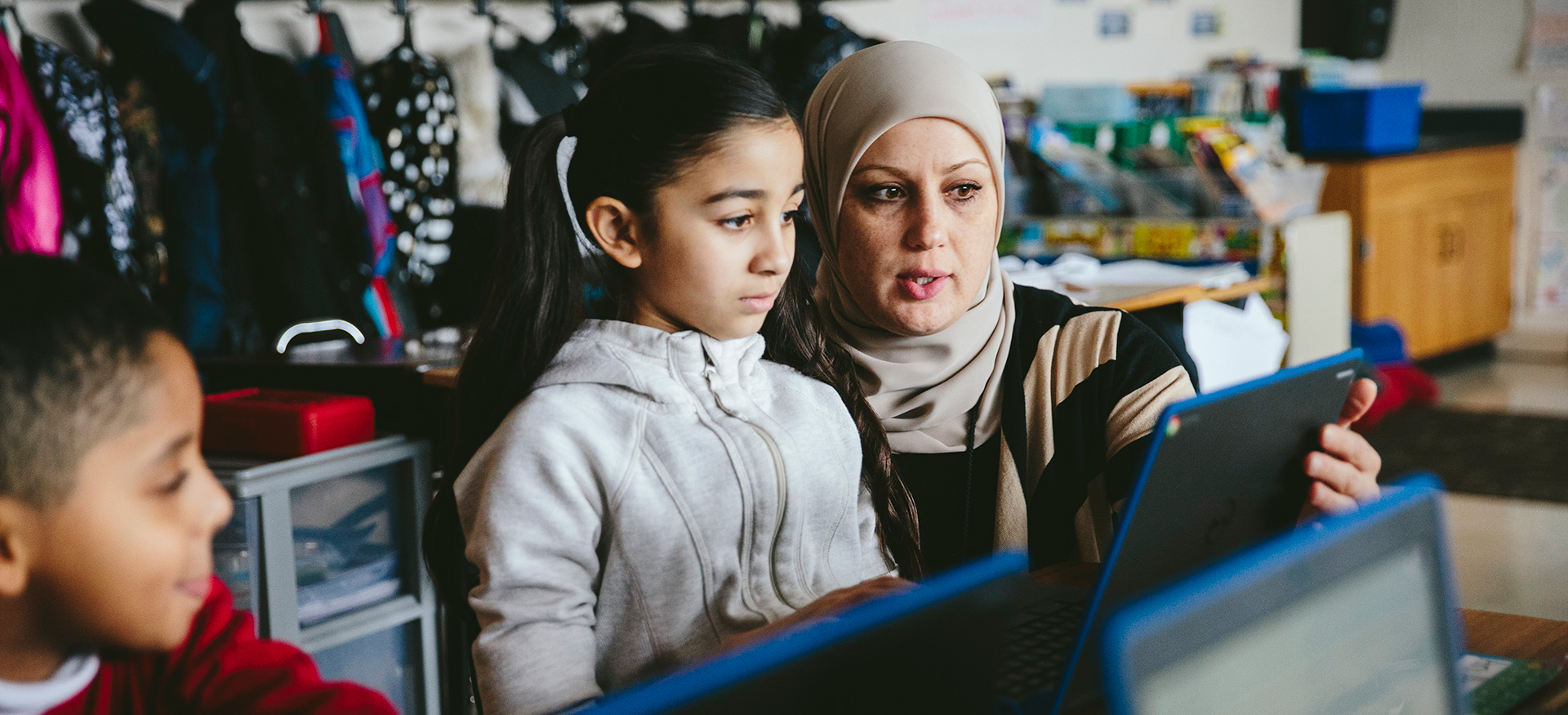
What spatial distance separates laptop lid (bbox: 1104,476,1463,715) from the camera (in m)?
0.46

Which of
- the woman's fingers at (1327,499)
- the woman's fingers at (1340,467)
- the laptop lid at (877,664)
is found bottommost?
the woman's fingers at (1327,499)

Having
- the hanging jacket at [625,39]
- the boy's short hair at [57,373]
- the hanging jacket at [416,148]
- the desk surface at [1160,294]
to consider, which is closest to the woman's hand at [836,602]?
the boy's short hair at [57,373]

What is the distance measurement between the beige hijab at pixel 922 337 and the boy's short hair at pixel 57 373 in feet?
2.75

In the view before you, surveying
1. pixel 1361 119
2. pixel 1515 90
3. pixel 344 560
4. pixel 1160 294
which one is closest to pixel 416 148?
pixel 344 560

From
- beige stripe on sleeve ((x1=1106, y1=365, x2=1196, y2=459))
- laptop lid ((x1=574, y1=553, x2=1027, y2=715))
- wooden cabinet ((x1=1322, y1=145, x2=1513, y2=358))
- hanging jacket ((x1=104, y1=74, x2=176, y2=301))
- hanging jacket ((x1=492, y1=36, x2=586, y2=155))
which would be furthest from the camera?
wooden cabinet ((x1=1322, y1=145, x2=1513, y2=358))

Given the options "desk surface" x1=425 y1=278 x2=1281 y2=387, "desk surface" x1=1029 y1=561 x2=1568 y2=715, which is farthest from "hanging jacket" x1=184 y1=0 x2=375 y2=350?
"desk surface" x1=1029 y1=561 x2=1568 y2=715

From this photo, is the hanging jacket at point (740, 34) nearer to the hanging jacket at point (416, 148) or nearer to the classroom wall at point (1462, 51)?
the hanging jacket at point (416, 148)

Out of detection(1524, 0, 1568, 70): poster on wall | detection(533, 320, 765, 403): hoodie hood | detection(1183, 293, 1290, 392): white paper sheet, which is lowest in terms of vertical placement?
detection(1183, 293, 1290, 392): white paper sheet

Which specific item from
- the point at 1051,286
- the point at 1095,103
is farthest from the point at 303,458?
the point at 1095,103

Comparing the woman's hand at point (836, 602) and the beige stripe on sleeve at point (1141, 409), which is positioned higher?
the beige stripe on sleeve at point (1141, 409)

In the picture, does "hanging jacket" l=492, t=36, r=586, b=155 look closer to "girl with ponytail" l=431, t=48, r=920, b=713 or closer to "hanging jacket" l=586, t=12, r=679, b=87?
"hanging jacket" l=586, t=12, r=679, b=87

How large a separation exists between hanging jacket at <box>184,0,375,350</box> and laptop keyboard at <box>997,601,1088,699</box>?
242 cm

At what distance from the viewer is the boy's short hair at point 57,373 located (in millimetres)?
614

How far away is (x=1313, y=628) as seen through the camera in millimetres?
548
